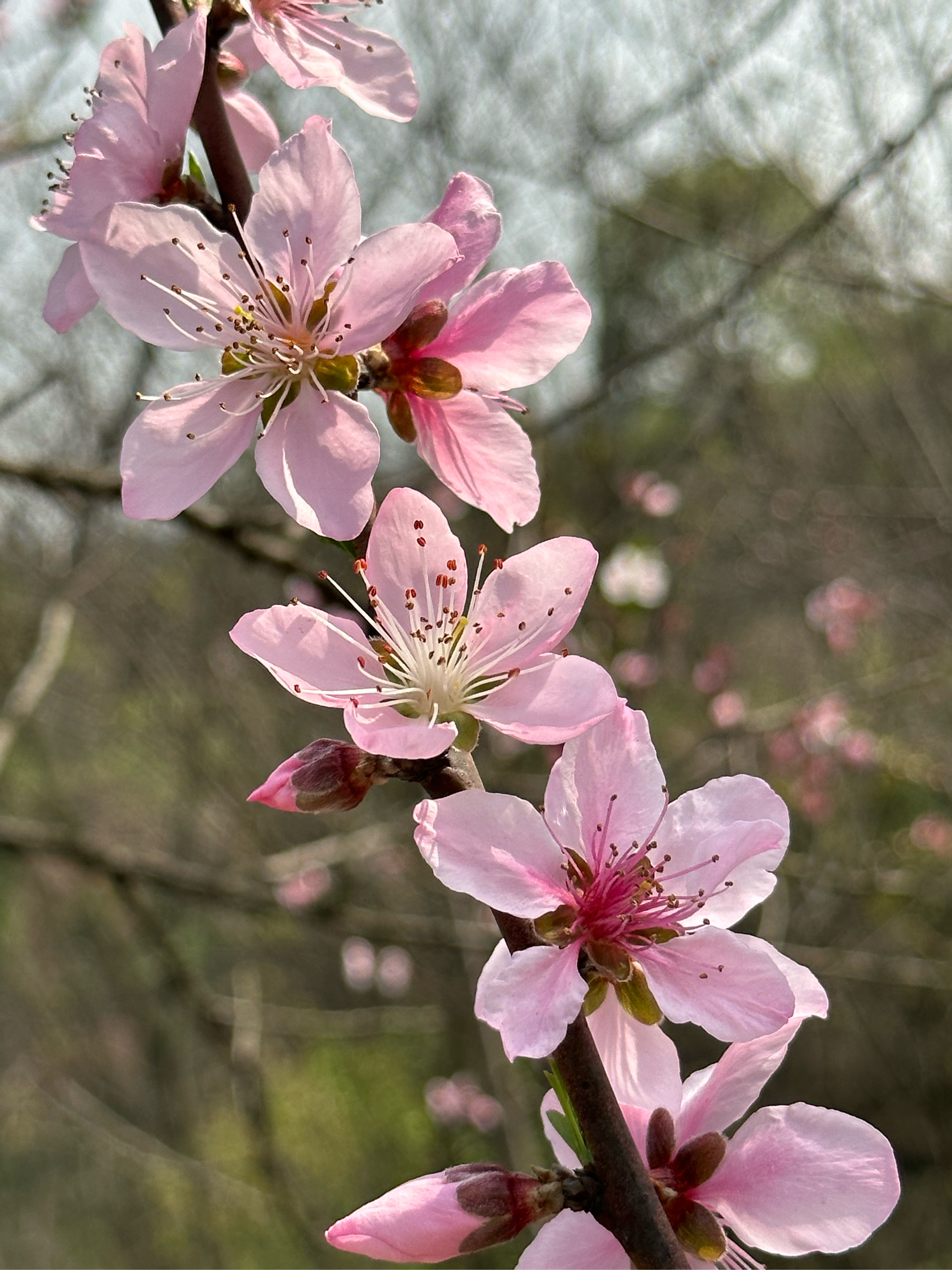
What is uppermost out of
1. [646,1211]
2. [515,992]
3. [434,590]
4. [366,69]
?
[366,69]

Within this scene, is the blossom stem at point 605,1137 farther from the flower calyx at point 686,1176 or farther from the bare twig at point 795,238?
the bare twig at point 795,238

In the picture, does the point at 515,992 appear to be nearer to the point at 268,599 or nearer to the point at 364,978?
the point at 268,599

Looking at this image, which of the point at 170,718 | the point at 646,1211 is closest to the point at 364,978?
the point at 170,718

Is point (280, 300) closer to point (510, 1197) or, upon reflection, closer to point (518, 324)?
point (518, 324)

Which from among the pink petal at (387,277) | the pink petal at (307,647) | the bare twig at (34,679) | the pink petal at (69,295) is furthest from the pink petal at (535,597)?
the bare twig at (34,679)

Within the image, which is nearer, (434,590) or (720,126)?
(434,590)

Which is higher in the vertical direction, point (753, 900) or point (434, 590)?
point (434, 590)
